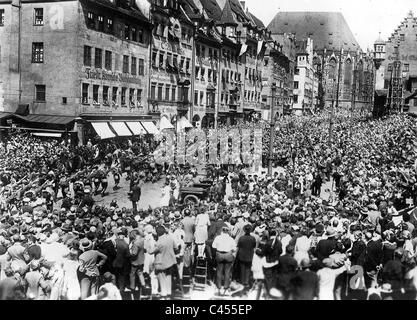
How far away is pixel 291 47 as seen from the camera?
315 ft

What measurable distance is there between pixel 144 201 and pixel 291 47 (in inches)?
3083

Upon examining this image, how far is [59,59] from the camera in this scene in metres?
35.5

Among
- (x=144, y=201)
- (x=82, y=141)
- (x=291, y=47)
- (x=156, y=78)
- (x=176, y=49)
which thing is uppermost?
(x=291, y=47)

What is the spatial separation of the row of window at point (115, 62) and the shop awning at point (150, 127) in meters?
4.53

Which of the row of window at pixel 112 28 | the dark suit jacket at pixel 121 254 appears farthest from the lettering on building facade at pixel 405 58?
the dark suit jacket at pixel 121 254

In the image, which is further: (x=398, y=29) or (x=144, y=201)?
(x=398, y=29)

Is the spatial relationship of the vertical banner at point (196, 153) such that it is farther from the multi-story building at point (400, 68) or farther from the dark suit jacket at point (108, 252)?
the multi-story building at point (400, 68)

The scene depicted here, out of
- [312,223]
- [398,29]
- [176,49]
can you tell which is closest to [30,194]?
[312,223]

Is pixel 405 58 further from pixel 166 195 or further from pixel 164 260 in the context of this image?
pixel 164 260

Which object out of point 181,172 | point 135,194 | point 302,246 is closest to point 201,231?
point 302,246

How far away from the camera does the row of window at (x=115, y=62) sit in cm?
3703
